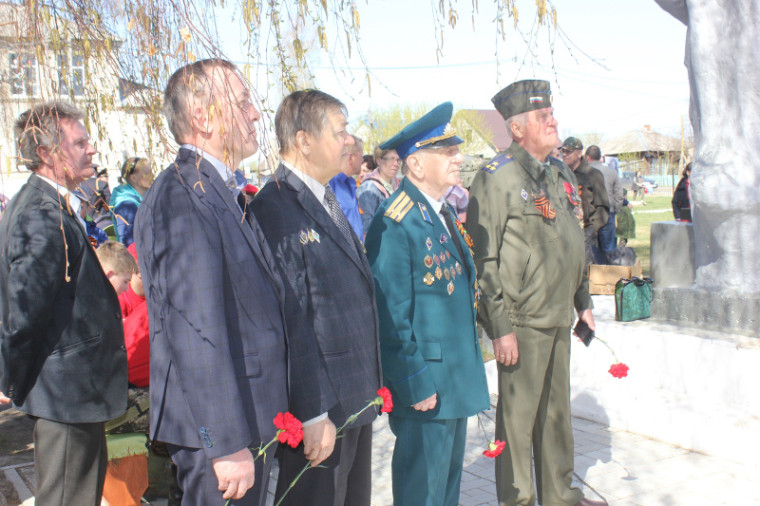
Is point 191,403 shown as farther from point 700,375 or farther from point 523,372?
point 700,375

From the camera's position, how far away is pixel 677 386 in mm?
5098

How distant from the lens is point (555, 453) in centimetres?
380

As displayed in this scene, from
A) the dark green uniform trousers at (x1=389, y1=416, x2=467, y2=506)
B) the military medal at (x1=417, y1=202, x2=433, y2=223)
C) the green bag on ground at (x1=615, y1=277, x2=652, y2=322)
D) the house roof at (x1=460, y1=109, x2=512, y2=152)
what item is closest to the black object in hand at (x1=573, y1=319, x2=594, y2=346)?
the dark green uniform trousers at (x1=389, y1=416, x2=467, y2=506)

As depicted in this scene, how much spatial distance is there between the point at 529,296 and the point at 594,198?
6.66 meters

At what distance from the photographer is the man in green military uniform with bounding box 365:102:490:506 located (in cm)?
297

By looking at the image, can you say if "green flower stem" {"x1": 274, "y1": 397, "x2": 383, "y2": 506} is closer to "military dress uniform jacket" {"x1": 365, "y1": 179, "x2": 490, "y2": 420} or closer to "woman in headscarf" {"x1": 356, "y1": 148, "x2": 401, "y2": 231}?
"military dress uniform jacket" {"x1": 365, "y1": 179, "x2": 490, "y2": 420}

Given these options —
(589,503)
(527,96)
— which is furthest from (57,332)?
(589,503)

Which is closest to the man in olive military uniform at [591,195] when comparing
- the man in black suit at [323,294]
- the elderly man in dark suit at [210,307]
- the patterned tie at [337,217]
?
the patterned tie at [337,217]

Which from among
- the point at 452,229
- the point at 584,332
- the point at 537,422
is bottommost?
the point at 537,422

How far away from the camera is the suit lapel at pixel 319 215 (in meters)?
2.61

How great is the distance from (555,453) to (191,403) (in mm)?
2345

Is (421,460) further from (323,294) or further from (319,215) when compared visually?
(319,215)

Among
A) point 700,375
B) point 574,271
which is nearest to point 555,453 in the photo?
point 574,271

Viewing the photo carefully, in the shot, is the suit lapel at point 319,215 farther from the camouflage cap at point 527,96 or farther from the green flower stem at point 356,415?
the camouflage cap at point 527,96
